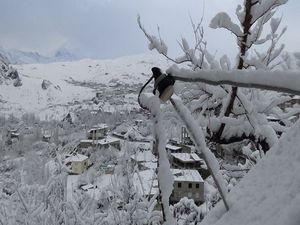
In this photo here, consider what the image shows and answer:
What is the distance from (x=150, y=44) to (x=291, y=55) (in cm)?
132

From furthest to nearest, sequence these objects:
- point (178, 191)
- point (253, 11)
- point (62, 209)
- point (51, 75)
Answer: point (51, 75), point (178, 191), point (62, 209), point (253, 11)

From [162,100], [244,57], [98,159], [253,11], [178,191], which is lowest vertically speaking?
[98,159]

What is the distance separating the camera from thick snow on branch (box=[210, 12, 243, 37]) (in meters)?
2.79

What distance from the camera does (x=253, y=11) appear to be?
9.00 feet

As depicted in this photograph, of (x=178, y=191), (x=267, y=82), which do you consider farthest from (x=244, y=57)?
(x=178, y=191)

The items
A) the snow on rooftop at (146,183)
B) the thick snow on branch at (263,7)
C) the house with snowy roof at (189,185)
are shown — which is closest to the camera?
the thick snow on branch at (263,7)

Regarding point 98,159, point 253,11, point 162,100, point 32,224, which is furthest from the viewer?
point 98,159

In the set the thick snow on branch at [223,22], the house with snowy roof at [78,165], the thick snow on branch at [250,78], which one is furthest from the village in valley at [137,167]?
the thick snow on branch at [223,22]

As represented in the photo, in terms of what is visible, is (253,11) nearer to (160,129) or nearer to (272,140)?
(272,140)

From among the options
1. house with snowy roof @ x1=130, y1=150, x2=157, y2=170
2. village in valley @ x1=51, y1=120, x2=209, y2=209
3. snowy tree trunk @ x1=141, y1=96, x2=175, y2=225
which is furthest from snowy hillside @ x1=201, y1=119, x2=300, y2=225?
house with snowy roof @ x1=130, y1=150, x2=157, y2=170

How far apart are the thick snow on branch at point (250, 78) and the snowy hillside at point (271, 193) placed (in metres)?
0.29

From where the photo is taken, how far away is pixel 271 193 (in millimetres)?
1153

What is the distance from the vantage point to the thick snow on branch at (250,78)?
0.93 metres

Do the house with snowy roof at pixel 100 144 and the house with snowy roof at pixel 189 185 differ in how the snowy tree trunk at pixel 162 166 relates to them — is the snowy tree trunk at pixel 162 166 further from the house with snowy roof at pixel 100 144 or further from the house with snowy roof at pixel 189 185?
the house with snowy roof at pixel 100 144
